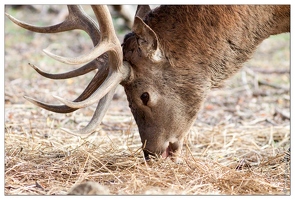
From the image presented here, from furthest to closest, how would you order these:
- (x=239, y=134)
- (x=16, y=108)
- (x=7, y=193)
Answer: (x=16, y=108), (x=239, y=134), (x=7, y=193)

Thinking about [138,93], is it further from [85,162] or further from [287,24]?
[287,24]

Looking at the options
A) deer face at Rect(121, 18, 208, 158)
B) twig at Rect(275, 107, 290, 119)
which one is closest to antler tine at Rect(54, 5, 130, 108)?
deer face at Rect(121, 18, 208, 158)

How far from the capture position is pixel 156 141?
4.76 m

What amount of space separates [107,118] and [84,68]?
8.08 feet

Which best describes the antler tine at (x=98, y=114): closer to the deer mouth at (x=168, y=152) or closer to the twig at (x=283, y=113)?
the deer mouth at (x=168, y=152)

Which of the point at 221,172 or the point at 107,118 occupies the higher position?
the point at 221,172

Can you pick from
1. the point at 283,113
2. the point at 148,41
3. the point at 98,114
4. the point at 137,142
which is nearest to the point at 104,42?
the point at 148,41

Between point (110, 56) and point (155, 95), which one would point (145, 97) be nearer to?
point (155, 95)

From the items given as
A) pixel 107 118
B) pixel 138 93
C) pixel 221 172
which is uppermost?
pixel 138 93

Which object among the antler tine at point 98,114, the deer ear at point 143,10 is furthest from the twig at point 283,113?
the antler tine at point 98,114

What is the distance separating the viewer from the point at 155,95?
15.4 feet

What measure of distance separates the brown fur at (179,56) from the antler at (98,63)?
0.21m

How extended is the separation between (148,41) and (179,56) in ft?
1.06
